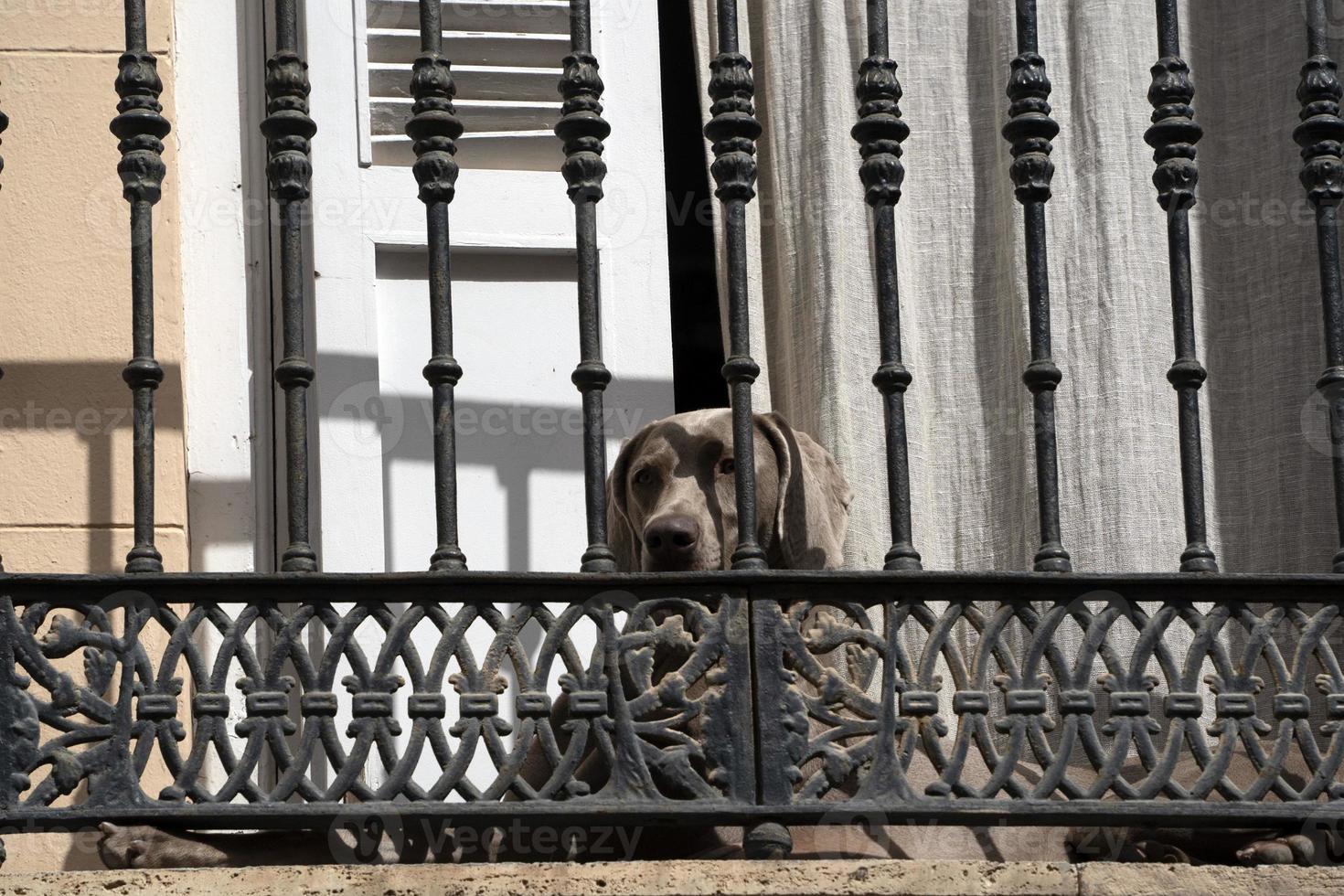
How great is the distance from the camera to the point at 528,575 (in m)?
2.99

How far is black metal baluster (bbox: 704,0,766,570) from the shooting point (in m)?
3.09

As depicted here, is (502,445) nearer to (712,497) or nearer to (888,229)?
(712,497)

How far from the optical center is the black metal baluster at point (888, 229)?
316 centimetres

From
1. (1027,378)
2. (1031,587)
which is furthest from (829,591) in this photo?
(1027,378)

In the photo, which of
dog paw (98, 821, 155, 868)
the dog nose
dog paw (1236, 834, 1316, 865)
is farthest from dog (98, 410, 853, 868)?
dog paw (1236, 834, 1316, 865)

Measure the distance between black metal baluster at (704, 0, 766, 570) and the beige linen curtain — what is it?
31.9 inches

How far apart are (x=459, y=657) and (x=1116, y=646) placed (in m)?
1.53

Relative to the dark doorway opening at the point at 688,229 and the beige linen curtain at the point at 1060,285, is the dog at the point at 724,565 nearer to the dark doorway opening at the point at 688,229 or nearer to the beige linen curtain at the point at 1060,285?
the beige linen curtain at the point at 1060,285

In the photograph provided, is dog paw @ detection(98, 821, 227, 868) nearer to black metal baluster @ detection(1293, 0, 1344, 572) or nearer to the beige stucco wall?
the beige stucco wall

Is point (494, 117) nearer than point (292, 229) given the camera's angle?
No

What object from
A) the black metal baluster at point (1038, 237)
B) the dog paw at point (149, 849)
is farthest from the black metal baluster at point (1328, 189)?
the dog paw at point (149, 849)

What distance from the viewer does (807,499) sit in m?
4.01

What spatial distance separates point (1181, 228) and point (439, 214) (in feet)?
3.95

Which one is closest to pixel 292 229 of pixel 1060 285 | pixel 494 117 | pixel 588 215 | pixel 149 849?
pixel 588 215
